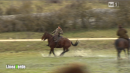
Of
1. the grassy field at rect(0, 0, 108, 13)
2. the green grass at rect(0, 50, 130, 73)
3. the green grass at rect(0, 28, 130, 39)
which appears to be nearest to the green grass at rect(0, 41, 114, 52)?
the green grass at rect(0, 28, 130, 39)

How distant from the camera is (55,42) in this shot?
16.5 m

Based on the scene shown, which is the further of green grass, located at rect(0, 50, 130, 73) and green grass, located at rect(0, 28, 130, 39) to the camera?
green grass, located at rect(0, 28, 130, 39)

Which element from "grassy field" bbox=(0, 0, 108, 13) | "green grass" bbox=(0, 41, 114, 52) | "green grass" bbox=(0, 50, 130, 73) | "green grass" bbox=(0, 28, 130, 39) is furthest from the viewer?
"grassy field" bbox=(0, 0, 108, 13)

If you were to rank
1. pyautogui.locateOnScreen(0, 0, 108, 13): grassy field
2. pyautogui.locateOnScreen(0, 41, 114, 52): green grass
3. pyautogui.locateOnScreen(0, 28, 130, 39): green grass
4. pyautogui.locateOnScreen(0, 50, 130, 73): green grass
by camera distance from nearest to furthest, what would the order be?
1. pyautogui.locateOnScreen(0, 50, 130, 73): green grass
2. pyautogui.locateOnScreen(0, 41, 114, 52): green grass
3. pyautogui.locateOnScreen(0, 28, 130, 39): green grass
4. pyautogui.locateOnScreen(0, 0, 108, 13): grassy field

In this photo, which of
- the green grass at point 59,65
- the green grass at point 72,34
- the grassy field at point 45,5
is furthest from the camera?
the grassy field at point 45,5

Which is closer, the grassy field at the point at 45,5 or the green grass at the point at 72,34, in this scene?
the green grass at the point at 72,34

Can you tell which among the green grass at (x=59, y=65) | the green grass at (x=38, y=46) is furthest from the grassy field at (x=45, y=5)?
the green grass at (x=59, y=65)

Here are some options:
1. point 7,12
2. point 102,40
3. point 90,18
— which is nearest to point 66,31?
point 90,18

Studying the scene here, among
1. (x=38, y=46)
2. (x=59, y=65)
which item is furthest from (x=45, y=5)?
(x=59, y=65)

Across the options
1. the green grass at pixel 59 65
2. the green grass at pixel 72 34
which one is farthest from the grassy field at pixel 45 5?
the green grass at pixel 59 65

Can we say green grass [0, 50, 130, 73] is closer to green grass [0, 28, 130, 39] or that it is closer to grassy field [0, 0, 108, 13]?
green grass [0, 28, 130, 39]

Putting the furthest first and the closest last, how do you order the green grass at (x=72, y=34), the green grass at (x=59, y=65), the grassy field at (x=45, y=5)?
the grassy field at (x=45, y=5)
the green grass at (x=72, y=34)
the green grass at (x=59, y=65)

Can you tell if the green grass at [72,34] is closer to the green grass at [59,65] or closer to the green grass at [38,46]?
the green grass at [38,46]

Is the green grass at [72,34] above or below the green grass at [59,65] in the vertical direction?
below
